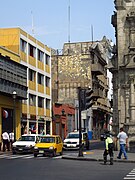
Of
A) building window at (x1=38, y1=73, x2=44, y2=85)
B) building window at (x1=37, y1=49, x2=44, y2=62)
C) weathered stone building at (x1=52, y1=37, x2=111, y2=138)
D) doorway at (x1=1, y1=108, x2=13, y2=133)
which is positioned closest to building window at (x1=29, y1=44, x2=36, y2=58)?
building window at (x1=37, y1=49, x2=44, y2=62)

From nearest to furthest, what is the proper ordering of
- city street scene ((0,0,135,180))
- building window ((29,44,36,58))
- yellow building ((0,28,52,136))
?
city street scene ((0,0,135,180)) → yellow building ((0,28,52,136)) → building window ((29,44,36,58))

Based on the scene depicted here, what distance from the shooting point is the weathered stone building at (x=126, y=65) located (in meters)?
33.3

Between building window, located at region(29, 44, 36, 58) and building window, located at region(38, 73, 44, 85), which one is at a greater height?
building window, located at region(29, 44, 36, 58)

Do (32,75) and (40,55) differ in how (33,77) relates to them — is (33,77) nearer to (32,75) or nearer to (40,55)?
(32,75)

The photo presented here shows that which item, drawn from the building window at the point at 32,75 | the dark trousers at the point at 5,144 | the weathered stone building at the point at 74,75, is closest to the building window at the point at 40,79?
the building window at the point at 32,75

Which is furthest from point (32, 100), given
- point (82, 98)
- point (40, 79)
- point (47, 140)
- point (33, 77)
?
point (82, 98)

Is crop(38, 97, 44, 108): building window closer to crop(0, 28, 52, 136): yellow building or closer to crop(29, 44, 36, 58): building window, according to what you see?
crop(0, 28, 52, 136): yellow building

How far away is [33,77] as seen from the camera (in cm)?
5356

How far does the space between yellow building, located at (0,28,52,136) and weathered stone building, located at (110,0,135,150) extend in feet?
44.1

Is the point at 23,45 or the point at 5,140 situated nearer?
the point at 5,140

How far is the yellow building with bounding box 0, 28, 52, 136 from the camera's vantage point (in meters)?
48.2

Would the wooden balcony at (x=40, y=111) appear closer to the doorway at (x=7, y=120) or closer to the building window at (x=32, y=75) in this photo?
the building window at (x=32, y=75)

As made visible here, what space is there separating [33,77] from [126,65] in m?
21.4

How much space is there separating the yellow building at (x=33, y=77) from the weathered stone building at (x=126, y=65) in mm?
13448
